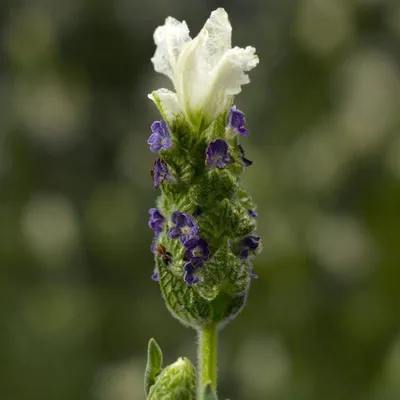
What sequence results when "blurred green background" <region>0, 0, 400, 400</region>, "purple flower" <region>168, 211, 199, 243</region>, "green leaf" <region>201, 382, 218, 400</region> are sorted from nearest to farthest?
"green leaf" <region>201, 382, 218, 400</region> < "purple flower" <region>168, 211, 199, 243</region> < "blurred green background" <region>0, 0, 400, 400</region>

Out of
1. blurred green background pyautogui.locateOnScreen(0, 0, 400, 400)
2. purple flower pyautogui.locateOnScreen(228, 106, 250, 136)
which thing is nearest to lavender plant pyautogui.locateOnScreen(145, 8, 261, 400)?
purple flower pyautogui.locateOnScreen(228, 106, 250, 136)

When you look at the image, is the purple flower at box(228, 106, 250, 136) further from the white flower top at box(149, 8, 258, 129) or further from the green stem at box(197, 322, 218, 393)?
the green stem at box(197, 322, 218, 393)

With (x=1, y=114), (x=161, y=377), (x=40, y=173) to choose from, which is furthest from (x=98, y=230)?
(x=161, y=377)

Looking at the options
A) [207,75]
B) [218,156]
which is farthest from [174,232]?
[207,75]

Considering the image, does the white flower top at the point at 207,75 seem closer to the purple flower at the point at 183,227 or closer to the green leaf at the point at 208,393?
the purple flower at the point at 183,227

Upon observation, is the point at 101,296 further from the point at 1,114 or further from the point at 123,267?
the point at 1,114

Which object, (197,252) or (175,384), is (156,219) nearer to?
(197,252)
